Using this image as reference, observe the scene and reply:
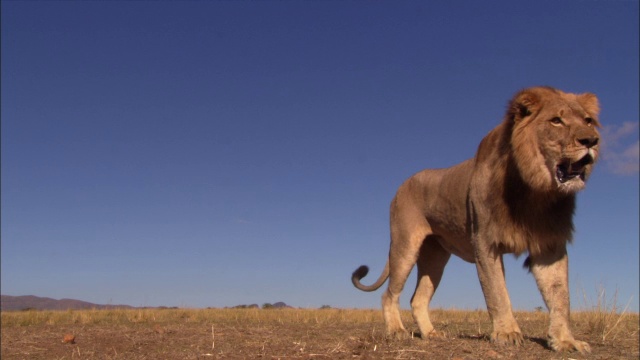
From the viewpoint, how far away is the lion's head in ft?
16.4

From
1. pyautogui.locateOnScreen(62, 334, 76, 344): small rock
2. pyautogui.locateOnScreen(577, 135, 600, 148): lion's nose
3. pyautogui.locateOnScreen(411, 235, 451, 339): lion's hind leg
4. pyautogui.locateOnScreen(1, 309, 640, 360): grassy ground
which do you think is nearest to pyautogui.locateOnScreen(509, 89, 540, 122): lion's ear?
pyautogui.locateOnScreen(577, 135, 600, 148): lion's nose

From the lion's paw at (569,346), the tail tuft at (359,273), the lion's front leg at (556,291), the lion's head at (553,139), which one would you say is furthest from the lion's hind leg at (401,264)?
the lion's paw at (569,346)

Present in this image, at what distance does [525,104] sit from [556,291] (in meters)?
1.63

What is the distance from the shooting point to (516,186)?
546 centimetres

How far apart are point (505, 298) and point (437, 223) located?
1.50 metres

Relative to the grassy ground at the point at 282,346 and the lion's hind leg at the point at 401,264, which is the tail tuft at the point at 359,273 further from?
the grassy ground at the point at 282,346

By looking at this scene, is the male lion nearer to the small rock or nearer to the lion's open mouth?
the lion's open mouth

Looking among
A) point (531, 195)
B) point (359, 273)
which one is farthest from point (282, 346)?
point (359, 273)

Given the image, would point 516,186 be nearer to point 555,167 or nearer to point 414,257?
point 555,167

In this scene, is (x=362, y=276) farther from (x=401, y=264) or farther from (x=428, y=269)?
(x=401, y=264)

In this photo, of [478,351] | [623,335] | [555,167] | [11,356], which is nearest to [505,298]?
[478,351]

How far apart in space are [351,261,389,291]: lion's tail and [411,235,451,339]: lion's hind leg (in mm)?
633

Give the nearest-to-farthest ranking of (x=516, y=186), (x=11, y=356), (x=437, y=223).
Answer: (x=516, y=186), (x=11, y=356), (x=437, y=223)

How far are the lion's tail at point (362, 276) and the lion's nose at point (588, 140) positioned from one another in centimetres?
369
